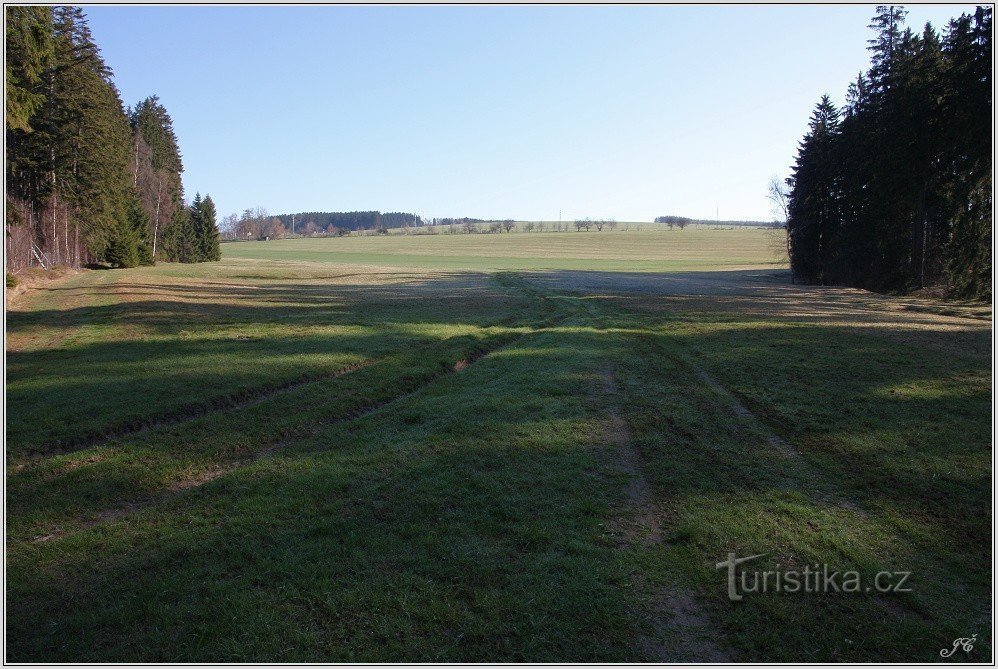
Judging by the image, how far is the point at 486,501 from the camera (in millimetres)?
6387

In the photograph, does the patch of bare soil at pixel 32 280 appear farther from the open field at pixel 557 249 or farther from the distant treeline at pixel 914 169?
the open field at pixel 557 249

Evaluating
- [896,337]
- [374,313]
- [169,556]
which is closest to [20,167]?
[374,313]

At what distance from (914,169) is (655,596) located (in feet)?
129

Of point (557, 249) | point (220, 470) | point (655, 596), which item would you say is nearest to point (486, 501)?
point (655, 596)

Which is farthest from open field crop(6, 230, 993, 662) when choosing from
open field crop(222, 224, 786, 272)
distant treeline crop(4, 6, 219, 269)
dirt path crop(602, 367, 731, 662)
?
open field crop(222, 224, 786, 272)

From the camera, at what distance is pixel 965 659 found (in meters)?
4.12

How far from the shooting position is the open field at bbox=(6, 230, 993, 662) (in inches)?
171

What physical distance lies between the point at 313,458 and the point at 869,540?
246 inches

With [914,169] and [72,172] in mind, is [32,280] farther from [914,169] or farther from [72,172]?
[914,169]

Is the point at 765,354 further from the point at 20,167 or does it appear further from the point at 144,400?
the point at 20,167

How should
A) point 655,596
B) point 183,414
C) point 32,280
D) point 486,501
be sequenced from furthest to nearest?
point 32,280
point 183,414
point 486,501
point 655,596

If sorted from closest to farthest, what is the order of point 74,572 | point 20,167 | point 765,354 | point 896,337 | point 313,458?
1. point 74,572
2. point 313,458
3. point 765,354
4. point 896,337
5. point 20,167

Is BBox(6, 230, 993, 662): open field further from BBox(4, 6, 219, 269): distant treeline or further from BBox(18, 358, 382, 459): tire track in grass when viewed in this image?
BBox(4, 6, 219, 269): distant treeline

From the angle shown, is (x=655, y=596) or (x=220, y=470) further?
(x=220, y=470)
